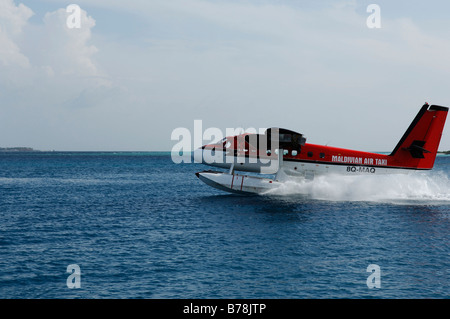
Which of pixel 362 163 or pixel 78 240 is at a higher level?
pixel 362 163

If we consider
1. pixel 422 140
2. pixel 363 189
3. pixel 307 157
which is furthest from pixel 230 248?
pixel 363 189

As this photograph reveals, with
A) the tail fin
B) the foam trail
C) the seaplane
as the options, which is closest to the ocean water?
the foam trail

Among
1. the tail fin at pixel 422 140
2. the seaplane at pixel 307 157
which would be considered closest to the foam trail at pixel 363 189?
the seaplane at pixel 307 157

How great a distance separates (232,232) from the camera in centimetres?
2320

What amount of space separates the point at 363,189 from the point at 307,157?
30.0 ft

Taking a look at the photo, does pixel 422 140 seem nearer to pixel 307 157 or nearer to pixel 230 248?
pixel 307 157

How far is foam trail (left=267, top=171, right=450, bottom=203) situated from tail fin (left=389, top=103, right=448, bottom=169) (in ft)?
14.8

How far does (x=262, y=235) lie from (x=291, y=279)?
22.5 ft

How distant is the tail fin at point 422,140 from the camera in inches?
1302

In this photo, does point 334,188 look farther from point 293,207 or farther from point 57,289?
point 57,289

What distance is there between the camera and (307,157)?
33969mm

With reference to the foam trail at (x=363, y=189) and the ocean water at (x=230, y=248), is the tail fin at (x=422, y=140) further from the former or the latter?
the foam trail at (x=363, y=189)
